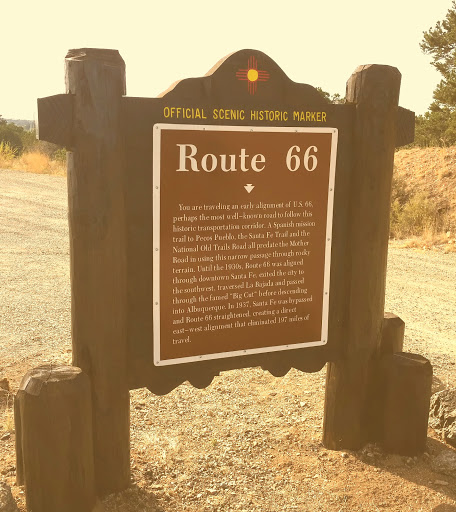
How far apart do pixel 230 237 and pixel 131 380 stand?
85cm

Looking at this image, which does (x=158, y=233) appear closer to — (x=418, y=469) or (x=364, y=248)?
(x=364, y=248)

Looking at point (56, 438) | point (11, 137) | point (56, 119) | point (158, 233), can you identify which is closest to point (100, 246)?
point (158, 233)

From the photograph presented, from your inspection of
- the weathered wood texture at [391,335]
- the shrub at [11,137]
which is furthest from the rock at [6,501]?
the shrub at [11,137]

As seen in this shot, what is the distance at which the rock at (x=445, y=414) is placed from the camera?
3783mm

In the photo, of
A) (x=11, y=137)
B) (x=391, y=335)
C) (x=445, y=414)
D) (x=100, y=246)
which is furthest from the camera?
(x=11, y=137)

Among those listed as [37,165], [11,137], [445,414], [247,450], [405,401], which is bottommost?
[247,450]

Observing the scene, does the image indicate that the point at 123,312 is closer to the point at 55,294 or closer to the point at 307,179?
the point at 307,179

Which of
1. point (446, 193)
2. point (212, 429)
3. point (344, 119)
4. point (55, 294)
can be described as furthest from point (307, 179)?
point (446, 193)

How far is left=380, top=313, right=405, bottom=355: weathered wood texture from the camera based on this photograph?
12.2ft

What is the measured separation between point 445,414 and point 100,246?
7.97 ft

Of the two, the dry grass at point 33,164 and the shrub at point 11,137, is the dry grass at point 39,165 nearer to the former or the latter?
the dry grass at point 33,164

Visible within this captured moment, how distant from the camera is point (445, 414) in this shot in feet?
12.8

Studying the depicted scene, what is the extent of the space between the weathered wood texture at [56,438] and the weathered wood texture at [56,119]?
105cm

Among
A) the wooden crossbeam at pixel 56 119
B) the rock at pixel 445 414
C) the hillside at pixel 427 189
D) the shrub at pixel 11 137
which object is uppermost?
the shrub at pixel 11 137
